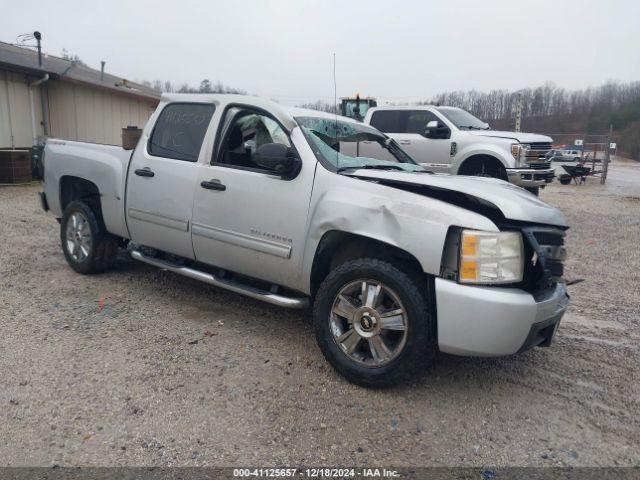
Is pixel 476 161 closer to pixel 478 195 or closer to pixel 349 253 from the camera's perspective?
pixel 349 253

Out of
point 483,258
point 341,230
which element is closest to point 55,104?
point 341,230

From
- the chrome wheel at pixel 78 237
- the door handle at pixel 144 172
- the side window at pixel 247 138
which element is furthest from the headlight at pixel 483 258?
the chrome wheel at pixel 78 237

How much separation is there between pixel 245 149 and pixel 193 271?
1159 millimetres

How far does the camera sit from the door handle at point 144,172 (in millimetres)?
4855

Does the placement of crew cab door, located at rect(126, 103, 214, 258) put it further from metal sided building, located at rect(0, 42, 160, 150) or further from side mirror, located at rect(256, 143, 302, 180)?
metal sided building, located at rect(0, 42, 160, 150)

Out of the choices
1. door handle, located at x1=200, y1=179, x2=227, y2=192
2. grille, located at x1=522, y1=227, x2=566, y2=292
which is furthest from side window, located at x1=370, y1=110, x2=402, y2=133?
grille, located at x1=522, y1=227, x2=566, y2=292

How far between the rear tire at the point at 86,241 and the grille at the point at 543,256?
4232 millimetres

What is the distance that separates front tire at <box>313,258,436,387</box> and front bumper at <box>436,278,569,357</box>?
0.48ft

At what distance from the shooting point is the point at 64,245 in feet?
19.4

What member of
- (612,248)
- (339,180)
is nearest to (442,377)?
(339,180)

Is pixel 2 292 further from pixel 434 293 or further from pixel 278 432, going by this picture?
pixel 434 293

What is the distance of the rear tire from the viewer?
18.2 ft

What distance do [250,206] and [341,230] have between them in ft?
2.84

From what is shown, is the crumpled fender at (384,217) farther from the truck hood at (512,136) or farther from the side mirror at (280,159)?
the truck hood at (512,136)
